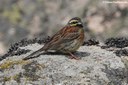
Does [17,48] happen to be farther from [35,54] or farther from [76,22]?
[76,22]

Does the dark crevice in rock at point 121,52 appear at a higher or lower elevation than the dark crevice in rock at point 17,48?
lower

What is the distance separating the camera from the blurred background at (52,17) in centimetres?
2181

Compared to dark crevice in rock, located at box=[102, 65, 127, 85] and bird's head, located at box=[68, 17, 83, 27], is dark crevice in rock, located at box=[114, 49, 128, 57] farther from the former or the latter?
bird's head, located at box=[68, 17, 83, 27]

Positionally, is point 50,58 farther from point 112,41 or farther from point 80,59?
point 112,41

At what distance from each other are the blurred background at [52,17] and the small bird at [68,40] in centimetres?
910

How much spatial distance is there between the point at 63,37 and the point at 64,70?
3.85 feet

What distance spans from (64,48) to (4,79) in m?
1.58

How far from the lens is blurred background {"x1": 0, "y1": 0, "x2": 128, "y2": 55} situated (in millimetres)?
21812

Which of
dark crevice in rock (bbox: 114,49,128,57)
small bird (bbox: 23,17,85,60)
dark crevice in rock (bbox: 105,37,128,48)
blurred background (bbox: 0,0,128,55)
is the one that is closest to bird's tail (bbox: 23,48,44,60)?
small bird (bbox: 23,17,85,60)

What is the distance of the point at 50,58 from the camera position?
10.6m

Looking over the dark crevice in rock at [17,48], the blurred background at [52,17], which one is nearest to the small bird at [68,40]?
the dark crevice in rock at [17,48]

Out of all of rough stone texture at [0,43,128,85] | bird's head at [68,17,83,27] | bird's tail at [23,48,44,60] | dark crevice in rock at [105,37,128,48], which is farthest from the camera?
dark crevice in rock at [105,37,128,48]

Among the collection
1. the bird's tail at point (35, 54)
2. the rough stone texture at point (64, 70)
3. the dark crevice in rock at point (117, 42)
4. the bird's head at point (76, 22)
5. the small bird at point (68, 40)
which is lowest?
the rough stone texture at point (64, 70)

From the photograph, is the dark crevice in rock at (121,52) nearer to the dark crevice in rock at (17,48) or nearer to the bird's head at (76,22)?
the bird's head at (76,22)
